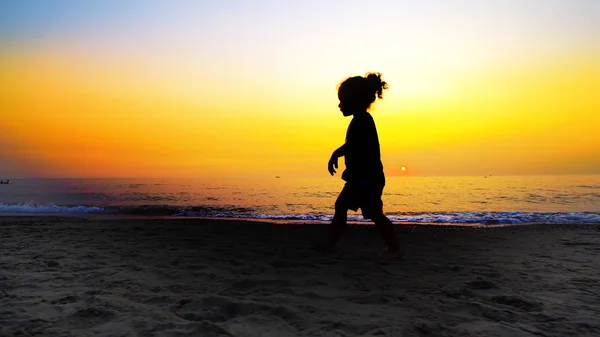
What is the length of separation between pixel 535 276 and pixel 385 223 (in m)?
1.84

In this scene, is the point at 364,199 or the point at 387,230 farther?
the point at 387,230

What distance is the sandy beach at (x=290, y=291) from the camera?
261 cm

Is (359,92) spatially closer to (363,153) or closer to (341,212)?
(363,153)

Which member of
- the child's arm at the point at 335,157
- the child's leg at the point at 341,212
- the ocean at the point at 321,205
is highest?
the child's arm at the point at 335,157

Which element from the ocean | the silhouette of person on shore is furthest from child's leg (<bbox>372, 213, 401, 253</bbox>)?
the ocean

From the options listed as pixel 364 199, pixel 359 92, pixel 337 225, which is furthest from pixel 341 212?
pixel 359 92

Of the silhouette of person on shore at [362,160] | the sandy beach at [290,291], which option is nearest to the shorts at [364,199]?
the silhouette of person on shore at [362,160]

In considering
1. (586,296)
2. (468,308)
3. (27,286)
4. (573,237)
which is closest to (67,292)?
(27,286)

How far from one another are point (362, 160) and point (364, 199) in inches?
21.7

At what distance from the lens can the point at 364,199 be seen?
5051 mm

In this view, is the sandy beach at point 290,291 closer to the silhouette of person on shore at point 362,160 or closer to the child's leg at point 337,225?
the child's leg at point 337,225

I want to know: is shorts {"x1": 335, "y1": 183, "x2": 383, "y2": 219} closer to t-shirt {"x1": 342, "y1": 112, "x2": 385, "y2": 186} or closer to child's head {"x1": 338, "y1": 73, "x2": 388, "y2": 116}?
t-shirt {"x1": 342, "y1": 112, "x2": 385, "y2": 186}

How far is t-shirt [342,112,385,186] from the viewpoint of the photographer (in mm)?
5094

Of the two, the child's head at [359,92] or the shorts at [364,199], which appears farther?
the child's head at [359,92]
